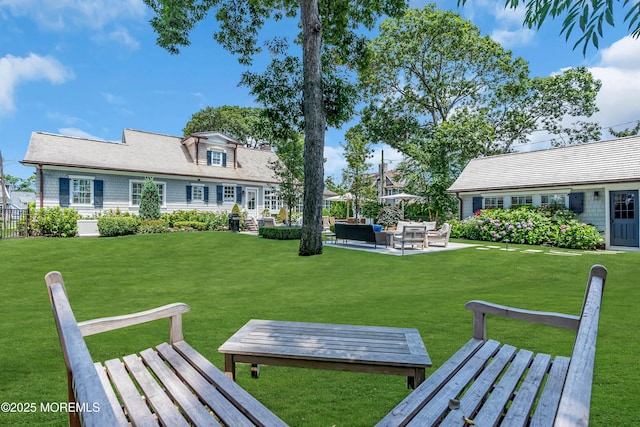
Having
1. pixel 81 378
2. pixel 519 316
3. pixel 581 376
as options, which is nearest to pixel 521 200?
pixel 519 316

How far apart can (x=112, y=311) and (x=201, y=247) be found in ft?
28.3

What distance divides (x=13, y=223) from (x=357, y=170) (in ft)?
76.1

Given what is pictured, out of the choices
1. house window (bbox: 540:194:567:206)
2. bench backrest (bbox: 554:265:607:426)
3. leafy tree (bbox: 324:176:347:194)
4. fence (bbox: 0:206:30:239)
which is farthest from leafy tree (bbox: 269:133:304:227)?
bench backrest (bbox: 554:265:607:426)

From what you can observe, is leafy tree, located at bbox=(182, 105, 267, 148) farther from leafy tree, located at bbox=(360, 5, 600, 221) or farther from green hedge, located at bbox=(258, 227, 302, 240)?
green hedge, located at bbox=(258, 227, 302, 240)

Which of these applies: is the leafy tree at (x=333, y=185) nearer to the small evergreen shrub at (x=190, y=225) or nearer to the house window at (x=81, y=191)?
the small evergreen shrub at (x=190, y=225)

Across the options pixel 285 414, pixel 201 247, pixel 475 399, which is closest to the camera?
pixel 475 399

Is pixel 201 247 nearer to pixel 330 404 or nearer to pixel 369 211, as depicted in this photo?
pixel 330 404

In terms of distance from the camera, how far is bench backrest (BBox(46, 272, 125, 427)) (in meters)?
1.02

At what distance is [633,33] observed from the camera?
228 centimetres

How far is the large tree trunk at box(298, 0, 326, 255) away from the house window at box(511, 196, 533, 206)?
43.0 ft

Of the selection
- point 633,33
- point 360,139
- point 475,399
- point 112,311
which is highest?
point 360,139

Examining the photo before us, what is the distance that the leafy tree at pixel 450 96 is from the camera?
88.2 ft

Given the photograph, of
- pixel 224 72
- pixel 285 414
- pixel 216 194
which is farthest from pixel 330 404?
pixel 216 194

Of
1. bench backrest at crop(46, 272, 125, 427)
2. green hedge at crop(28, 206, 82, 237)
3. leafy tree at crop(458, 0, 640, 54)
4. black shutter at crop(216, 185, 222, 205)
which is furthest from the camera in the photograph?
black shutter at crop(216, 185, 222, 205)
